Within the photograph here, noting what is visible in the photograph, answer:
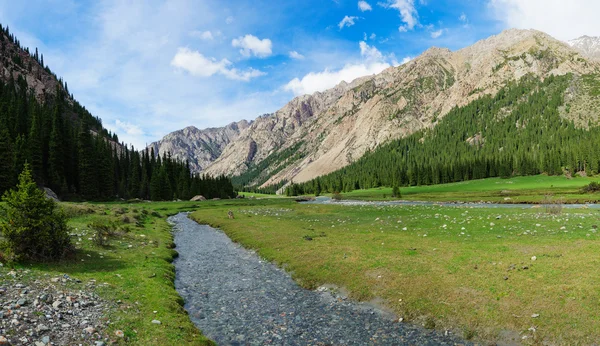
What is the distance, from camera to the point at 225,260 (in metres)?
29.4

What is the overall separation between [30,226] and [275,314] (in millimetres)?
15903

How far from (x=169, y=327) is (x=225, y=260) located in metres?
15.6

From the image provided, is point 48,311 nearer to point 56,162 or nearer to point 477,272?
point 477,272

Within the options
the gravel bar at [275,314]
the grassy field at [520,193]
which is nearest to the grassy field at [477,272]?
the gravel bar at [275,314]

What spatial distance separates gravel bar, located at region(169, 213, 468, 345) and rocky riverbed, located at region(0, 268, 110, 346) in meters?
4.89

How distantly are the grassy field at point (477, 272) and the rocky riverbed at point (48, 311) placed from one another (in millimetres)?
12712

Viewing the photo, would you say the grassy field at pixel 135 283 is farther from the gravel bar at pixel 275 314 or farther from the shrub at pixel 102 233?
the gravel bar at pixel 275 314

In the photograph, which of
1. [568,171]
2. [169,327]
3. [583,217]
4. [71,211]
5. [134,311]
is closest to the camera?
[169,327]

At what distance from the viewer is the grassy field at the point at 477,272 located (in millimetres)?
13616

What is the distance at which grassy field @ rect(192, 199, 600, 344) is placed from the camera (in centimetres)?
1362

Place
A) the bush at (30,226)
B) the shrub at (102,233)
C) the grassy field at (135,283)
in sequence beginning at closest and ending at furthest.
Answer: the grassy field at (135,283), the bush at (30,226), the shrub at (102,233)

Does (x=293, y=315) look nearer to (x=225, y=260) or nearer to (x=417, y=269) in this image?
(x=417, y=269)

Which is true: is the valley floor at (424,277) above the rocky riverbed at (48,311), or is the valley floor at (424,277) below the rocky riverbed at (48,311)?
below

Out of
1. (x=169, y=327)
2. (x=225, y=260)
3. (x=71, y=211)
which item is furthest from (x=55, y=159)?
(x=169, y=327)
